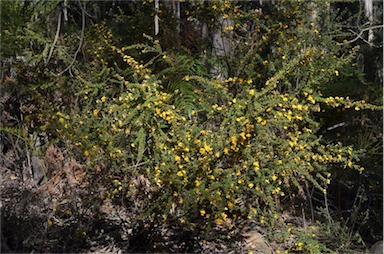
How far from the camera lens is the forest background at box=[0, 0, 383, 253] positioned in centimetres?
370

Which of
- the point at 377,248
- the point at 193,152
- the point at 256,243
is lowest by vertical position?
the point at 377,248

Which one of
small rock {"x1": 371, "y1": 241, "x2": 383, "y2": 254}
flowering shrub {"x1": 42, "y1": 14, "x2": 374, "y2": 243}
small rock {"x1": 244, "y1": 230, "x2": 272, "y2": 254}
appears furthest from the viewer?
small rock {"x1": 371, "y1": 241, "x2": 383, "y2": 254}

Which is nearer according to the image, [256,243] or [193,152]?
[193,152]

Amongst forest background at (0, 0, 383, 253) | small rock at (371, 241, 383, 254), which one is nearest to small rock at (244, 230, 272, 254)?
forest background at (0, 0, 383, 253)

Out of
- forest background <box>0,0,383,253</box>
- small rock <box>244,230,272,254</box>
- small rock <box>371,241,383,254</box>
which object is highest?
forest background <box>0,0,383,253</box>

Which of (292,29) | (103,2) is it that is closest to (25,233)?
(292,29)

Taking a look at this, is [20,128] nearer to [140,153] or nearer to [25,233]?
[25,233]

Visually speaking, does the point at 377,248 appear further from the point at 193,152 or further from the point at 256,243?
the point at 193,152

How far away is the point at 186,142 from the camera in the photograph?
3.60m

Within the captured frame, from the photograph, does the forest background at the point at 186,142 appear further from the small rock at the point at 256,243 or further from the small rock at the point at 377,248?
the small rock at the point at 377,248

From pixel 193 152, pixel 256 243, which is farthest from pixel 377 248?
pixel 193 152

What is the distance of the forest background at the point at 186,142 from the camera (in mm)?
3699

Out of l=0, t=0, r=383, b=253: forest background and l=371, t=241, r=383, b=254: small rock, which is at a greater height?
l=0, t=0, r=383, b=253: forest background

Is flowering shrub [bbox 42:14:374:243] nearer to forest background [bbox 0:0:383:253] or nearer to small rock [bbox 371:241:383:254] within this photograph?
forest background [bbox 0:0:383:253]
